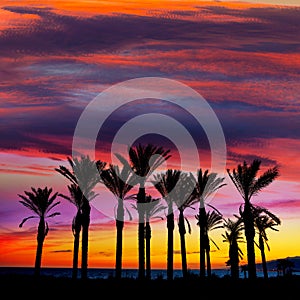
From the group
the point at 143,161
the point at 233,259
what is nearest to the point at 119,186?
the point at 143,161

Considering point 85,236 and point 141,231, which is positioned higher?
point 141,231

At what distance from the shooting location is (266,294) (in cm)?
4081

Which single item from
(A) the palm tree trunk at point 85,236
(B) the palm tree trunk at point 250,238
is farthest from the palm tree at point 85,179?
(B) the palm tree trunk at point 250,238

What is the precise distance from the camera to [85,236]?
187 ft

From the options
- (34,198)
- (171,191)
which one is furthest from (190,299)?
(34,198)

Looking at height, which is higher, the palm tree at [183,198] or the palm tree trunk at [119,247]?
the palm tree at [183,198]

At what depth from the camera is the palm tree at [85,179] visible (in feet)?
187

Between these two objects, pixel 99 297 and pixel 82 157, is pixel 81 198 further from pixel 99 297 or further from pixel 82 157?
pixel 99 297

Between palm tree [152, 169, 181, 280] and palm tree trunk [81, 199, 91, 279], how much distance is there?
6.97m

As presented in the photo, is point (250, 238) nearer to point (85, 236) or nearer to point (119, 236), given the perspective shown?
point (119, 236)

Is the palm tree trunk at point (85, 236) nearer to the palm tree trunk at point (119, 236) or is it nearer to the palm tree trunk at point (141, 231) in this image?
the palm tree trunk at point (119, 236)

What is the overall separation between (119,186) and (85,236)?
20.5 ft

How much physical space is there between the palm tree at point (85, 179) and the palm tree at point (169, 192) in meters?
5.80

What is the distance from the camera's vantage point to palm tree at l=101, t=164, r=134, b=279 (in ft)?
179
